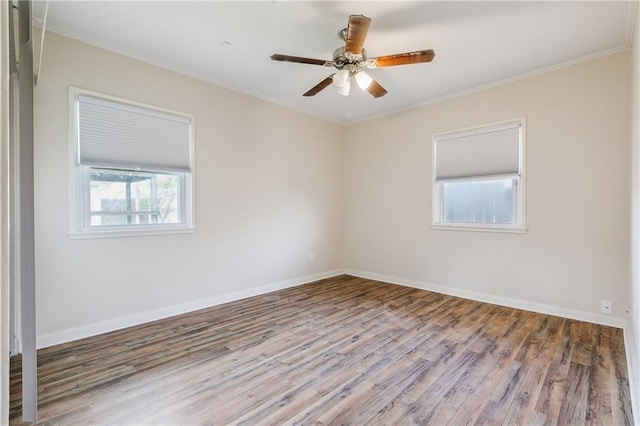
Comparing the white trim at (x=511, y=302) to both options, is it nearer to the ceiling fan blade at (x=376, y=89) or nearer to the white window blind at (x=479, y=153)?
the white window blind at (x=479, y=153)

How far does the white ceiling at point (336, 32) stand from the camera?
2.37 metres

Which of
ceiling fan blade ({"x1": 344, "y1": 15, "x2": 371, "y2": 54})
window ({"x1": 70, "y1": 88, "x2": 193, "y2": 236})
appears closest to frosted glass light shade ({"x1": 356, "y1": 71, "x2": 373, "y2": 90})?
ceiling fan blade ({"x1": 344, "y1": 15, "x2": 371, "y2": 54})

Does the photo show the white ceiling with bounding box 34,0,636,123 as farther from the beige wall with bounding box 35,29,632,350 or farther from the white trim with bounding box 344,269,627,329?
the white trim with bounding box 344,269,627,329

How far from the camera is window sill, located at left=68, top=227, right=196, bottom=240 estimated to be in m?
2.76

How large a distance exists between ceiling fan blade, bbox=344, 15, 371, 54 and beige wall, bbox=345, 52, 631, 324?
7.49ft

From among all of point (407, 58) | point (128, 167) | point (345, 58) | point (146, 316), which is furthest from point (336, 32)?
point (146, 316)

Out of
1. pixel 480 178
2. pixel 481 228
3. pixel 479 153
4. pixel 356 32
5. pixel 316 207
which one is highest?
pixel 356 32

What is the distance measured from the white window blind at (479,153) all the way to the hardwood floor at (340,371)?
175cm

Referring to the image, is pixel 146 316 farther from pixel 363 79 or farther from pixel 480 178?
pixel 480 178

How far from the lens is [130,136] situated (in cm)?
307

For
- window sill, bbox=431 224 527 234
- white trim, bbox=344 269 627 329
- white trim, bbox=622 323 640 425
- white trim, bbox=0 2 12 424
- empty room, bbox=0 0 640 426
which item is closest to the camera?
white trim, bbox=0 2 12 424

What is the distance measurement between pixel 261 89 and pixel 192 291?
2645mm

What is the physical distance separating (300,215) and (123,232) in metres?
2.39

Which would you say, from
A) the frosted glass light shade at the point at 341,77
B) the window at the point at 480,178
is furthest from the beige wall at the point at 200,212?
the window at the point at 480,178
